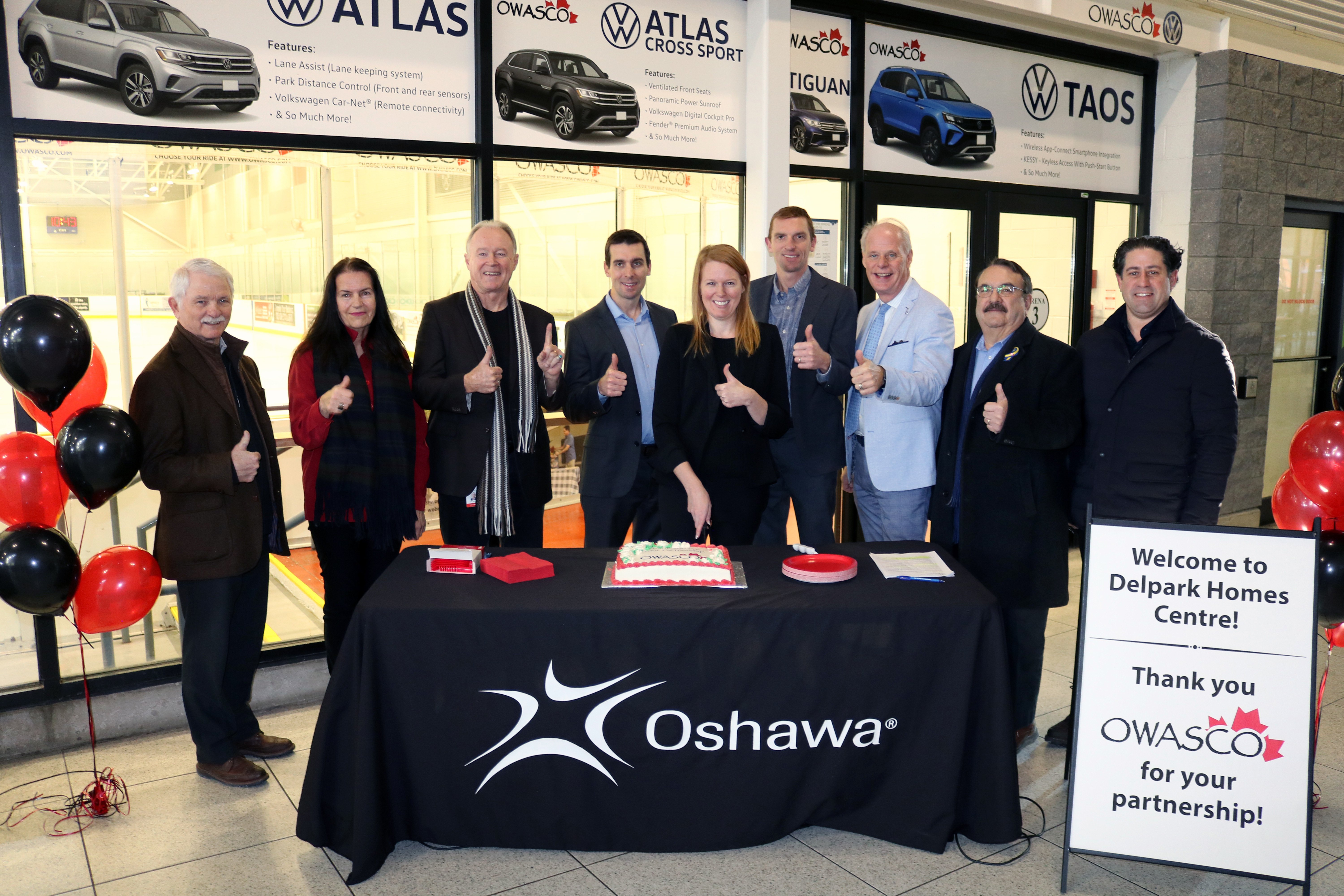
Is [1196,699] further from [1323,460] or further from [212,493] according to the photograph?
[212,493]

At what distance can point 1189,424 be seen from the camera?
3.14 metres

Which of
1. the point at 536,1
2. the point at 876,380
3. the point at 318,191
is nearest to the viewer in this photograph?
the point at 876,380

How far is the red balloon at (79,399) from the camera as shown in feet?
10.2

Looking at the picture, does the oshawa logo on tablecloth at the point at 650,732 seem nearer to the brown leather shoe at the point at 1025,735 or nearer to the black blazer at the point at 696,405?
the black blazer at the point at 696,405

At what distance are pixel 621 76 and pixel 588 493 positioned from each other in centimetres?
199

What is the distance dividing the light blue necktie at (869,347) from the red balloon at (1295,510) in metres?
1.45

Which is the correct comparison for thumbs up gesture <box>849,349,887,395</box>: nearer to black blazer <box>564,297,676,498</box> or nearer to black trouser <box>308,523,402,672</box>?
black blazer <box>564,297,676,498</box>

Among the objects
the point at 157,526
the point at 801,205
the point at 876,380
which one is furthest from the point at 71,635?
the point at 801,205

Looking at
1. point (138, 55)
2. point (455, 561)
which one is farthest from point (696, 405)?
point (138, 55)

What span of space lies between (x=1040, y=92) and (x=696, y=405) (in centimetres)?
379

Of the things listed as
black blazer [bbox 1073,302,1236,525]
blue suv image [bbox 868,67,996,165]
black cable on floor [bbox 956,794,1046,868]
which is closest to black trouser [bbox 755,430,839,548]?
black blazer [bbox 1073,302,1236,525]

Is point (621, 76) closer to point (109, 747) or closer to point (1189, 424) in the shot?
point (1189, 424)

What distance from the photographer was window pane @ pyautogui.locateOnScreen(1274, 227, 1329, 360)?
6762 mm

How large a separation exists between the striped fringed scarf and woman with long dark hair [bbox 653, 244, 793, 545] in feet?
1.68
